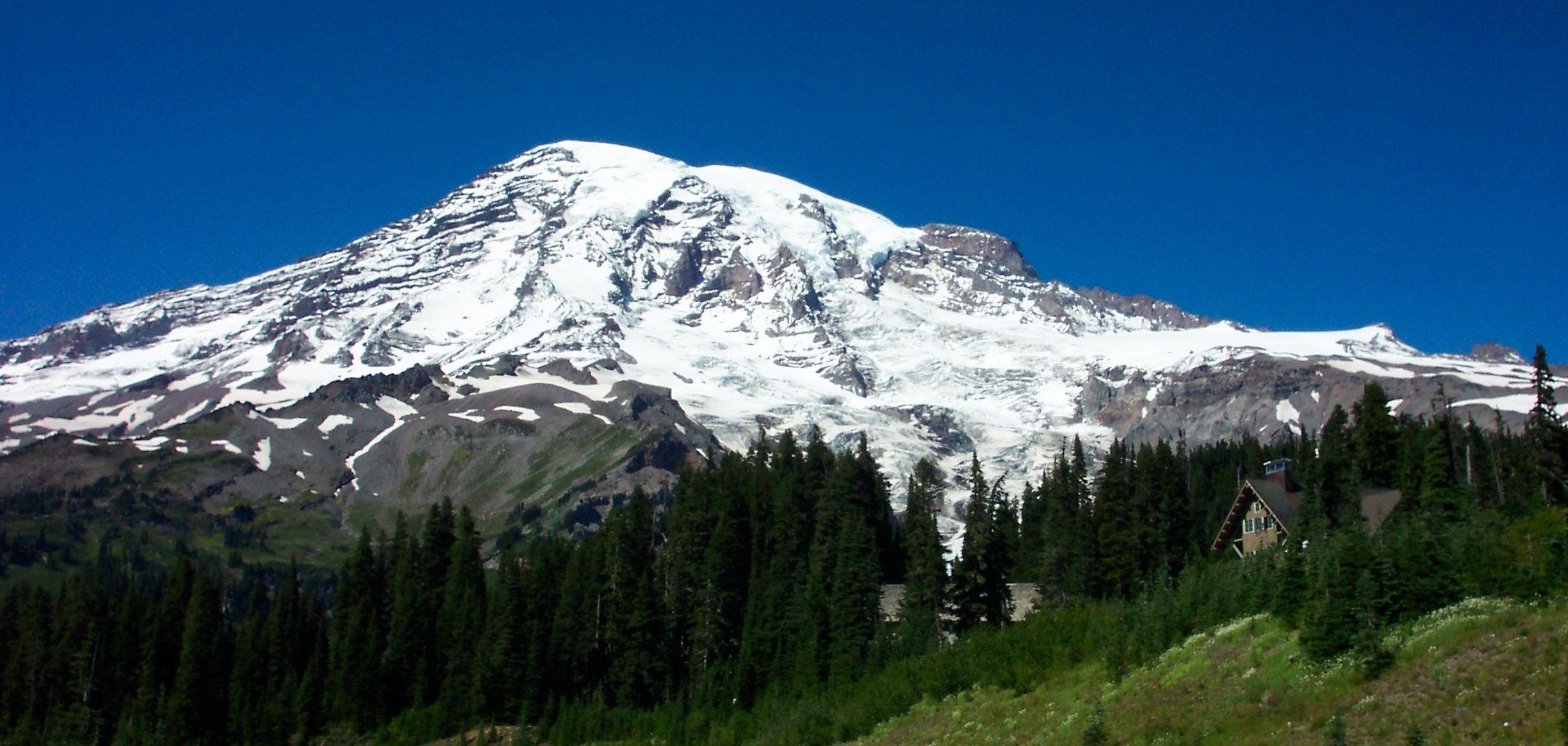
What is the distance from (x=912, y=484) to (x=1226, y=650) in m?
60.5

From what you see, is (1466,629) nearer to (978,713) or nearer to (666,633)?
(978,713)

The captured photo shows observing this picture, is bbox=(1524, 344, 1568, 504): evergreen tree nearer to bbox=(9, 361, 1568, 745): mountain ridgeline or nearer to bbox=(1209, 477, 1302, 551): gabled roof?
bbox=(9, 361, 1568, 745): mountain ridgeline

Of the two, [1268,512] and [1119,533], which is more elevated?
[1268,512]

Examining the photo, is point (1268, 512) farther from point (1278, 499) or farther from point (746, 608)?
point (746, 608)

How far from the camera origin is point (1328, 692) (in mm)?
40062

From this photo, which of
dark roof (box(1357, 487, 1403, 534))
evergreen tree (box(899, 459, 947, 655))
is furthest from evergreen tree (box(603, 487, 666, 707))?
dark roof (box(1357, 487, 1403, 534))

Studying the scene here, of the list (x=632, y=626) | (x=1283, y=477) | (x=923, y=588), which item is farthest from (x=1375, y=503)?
(x=632, y=626)

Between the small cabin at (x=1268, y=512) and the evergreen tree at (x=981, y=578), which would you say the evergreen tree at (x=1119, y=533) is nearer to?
the small cabin at (x=1268, y=512)

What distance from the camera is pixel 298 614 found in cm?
11406

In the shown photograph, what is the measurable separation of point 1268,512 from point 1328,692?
146 feet

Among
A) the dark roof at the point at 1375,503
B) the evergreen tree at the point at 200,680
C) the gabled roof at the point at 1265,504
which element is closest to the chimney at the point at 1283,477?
the gabled roof at the point at 1265,504

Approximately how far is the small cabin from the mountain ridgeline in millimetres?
1598

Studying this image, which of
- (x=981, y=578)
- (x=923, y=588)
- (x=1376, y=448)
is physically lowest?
(x=923, y=588)

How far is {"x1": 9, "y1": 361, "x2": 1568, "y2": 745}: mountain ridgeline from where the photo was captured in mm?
66250
